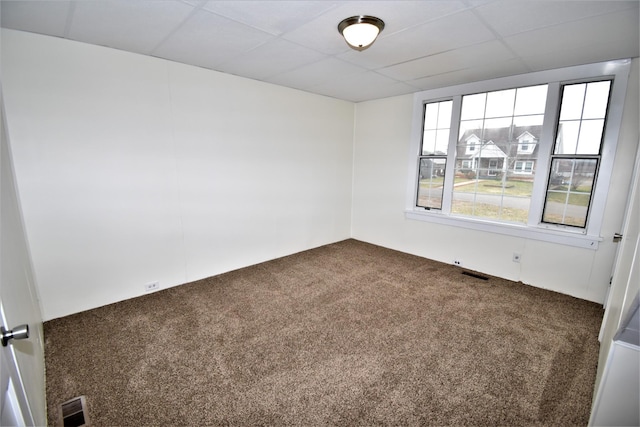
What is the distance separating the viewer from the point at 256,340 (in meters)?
2.32

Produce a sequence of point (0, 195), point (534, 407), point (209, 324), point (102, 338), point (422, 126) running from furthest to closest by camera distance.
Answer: point (422, 126)
point (209, 324)
point (102, 338)
point (534, 407)
point (0, 195)

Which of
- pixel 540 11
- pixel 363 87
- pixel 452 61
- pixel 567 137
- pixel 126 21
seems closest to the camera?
pixel 540 11

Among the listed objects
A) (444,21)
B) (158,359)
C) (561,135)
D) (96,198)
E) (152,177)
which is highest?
(444,21)

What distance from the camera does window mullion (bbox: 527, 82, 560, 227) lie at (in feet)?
9.87

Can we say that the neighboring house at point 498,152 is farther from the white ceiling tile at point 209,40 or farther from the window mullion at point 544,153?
the white ceiling tile at point 209,40

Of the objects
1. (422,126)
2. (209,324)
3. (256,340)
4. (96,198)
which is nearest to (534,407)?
(256,340)

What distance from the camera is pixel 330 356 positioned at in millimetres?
2150

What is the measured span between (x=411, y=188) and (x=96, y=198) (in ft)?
12.6

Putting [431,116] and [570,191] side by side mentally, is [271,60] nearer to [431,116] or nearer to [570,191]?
[431,116]

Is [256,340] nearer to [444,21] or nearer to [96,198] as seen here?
[96,198]

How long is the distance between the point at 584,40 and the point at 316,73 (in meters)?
2.35

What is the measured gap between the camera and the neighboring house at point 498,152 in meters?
3.23

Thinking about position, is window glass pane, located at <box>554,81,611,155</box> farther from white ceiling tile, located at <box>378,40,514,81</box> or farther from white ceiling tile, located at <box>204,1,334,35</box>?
white ceiling tile, located at <box>204,1,334,35</box>

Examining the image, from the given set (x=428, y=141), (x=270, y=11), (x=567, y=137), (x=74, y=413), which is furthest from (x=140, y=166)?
(x=567, y=137)
